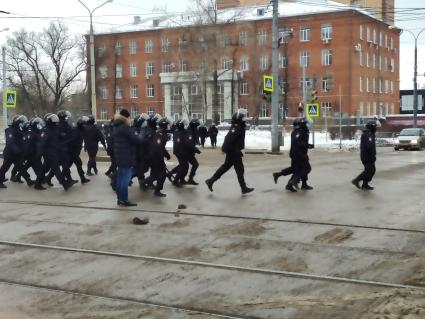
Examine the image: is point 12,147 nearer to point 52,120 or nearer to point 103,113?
point 52,120

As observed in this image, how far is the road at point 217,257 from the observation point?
5055 millimetres

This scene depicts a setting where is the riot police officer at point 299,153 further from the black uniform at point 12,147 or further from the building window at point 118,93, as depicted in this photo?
the building window at point 118,93

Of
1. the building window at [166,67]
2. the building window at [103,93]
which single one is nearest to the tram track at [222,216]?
the building window at [166,67]

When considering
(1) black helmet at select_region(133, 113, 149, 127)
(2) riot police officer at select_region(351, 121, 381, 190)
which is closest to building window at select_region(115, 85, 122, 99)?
(1) black helmet at select_region(133, 113, 149, 127)

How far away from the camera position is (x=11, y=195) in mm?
12820

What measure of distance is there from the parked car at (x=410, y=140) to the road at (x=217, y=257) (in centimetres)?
2397

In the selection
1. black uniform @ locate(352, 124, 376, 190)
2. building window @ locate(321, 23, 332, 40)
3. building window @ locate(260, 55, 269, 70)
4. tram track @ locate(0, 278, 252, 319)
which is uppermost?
building window @ locate(321, 23, 332, 40)

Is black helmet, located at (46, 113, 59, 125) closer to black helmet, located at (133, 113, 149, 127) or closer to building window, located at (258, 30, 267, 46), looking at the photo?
black helmet, located at (133, 113, 149, 127)

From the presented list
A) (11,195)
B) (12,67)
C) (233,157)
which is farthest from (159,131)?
(12,67)

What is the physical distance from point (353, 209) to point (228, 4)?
2697 inches

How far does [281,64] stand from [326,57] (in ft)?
19.3

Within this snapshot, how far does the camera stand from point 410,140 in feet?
113

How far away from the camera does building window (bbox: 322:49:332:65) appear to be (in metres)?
71.6

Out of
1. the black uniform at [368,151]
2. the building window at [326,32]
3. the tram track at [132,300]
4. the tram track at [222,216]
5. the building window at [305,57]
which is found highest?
the building window at [326,32]
